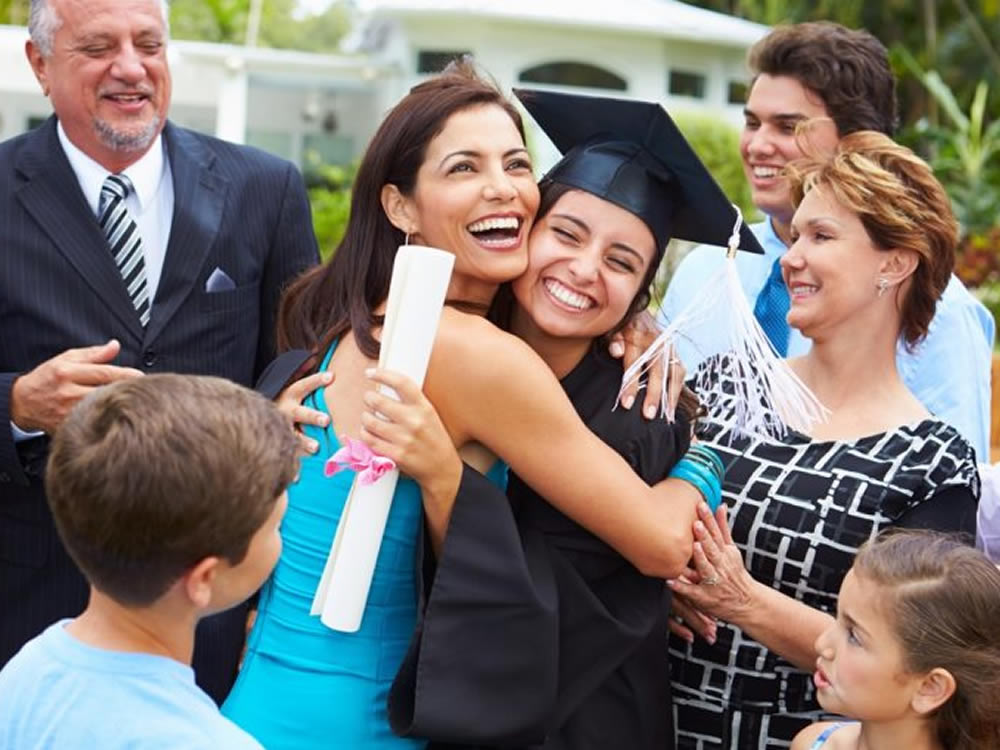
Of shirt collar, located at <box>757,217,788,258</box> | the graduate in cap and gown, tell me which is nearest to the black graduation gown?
the graduate in cap and gown

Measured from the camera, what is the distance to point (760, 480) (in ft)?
11.0

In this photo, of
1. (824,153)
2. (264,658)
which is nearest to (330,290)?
(264,658)

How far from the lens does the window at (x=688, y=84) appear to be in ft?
79.5

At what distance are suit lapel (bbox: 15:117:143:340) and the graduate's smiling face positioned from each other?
1.10 meters

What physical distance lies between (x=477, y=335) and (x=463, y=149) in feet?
1.52

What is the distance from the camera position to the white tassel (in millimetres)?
3227

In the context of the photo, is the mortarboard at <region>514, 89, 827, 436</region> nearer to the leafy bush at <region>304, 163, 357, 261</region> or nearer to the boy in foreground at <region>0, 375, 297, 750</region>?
the boy in foreground at <region>0, 375, 297, 750</region>

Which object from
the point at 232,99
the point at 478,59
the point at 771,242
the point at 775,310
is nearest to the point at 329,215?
the point at 232,99

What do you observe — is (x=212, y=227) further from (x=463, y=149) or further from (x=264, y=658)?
(x=264, y=658)

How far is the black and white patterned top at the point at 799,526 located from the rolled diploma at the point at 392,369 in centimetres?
101

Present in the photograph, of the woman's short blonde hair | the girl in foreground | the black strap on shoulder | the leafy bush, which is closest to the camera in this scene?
the girl in foreground

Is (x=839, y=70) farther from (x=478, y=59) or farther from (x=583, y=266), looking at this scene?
(x=478, y=59)

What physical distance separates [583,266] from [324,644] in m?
0.91

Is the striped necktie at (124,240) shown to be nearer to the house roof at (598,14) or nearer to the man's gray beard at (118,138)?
the man's gray beard at (118,138)
